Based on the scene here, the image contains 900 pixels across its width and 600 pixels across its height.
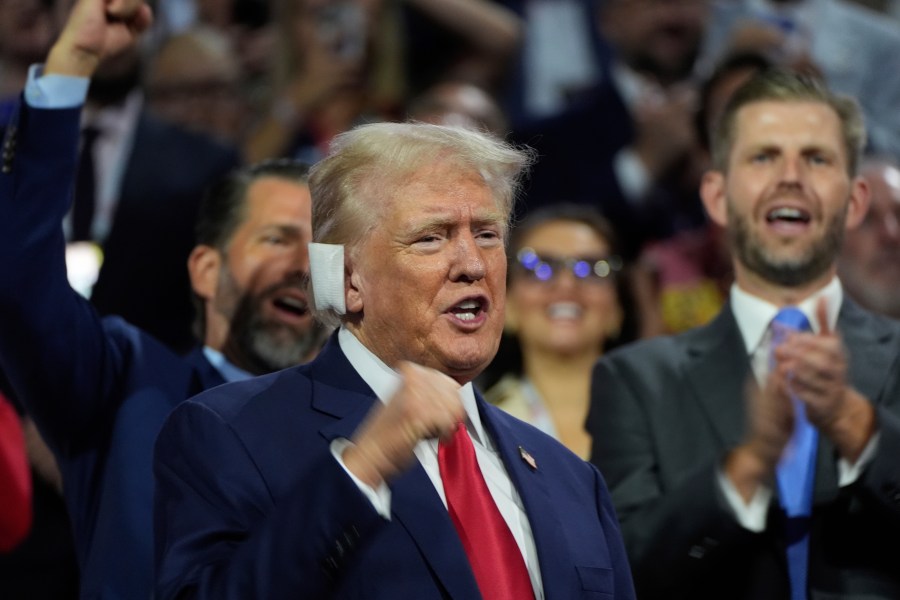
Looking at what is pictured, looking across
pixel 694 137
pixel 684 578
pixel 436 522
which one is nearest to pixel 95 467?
pixel 436 522

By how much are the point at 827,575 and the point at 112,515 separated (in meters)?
1.40

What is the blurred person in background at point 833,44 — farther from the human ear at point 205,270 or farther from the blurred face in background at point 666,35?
the human ear at point 205,270

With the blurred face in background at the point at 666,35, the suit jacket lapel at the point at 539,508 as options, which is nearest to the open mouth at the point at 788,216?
the suit jacket lapel at the point at 539,508

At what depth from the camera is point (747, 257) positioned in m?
3.25

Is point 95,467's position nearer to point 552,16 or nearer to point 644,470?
point 644,470

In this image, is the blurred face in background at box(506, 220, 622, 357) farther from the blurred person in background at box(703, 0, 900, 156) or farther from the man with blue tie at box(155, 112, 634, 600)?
the man with blue tie at box(155, 112, 634, 600)

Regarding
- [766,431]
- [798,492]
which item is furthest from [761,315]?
[766,431]

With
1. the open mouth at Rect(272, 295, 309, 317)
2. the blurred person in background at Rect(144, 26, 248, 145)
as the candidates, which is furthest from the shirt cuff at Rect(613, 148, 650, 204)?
the open mouth at Rect(272, 295, 309, 317)

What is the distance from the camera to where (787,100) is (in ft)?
11.1

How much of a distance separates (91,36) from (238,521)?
1136mm

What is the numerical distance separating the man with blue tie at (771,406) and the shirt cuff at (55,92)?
4.11 feet

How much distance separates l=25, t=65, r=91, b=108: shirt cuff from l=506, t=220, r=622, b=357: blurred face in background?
1809 mm

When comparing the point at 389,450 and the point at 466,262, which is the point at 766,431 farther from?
the point at 389,450

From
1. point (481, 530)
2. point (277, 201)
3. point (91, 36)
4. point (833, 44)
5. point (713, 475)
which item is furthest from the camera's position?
point (833, 44)
